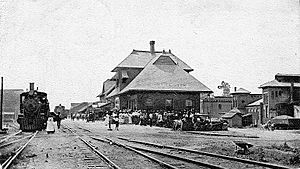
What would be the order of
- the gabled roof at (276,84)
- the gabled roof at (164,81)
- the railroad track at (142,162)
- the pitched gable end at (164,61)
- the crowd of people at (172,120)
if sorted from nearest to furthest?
the railroad track at (142,162) → the crowd of people at (172,120) → the gabled roof at (164,81) → the gabled roof at (276,84) → the pitched gable end at (164,61)

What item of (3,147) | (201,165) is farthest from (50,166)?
(3,147)

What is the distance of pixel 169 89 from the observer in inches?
1756

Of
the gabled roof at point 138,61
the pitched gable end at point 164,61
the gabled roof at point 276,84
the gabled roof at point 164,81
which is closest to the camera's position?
the gabled roof at point 164,81

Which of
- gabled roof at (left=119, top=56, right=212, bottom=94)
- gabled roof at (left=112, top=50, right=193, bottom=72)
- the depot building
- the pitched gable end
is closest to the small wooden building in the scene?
the depot building

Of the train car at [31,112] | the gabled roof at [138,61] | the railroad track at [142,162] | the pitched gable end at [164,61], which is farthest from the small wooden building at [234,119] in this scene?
the railroad track at [142,162]

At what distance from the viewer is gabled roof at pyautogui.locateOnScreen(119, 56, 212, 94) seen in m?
44.9

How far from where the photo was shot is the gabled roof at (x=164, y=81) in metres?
44.9

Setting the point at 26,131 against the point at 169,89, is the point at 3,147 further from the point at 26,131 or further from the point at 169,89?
the point at 169,89

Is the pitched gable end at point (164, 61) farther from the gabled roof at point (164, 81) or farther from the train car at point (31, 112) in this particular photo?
the train car at point (31, 112)

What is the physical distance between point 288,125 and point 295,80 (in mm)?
13147

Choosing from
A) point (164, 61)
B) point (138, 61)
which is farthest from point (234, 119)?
point (138, 61)

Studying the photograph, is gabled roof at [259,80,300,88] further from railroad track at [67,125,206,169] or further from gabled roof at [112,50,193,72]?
railroad track at [67,125,206,169]

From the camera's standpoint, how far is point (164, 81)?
46.3 m

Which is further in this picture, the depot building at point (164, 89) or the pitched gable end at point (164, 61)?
the pitched gable end at point (164, 61)
